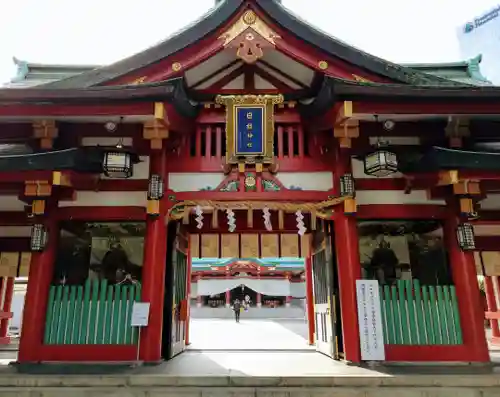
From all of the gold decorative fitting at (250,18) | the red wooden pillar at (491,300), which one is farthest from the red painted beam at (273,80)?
the red wooden pillar at (491,300)

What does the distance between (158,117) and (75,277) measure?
13.5 feet

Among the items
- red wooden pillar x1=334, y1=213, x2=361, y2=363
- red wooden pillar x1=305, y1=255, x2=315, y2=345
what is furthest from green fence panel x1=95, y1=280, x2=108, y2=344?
red wooden pillar x1=305, y1=255, x2=315, y2=345

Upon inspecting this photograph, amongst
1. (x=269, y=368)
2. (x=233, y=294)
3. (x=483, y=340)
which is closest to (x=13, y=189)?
(x=269, y=368)

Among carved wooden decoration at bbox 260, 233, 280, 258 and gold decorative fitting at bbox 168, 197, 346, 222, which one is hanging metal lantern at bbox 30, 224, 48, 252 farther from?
carved wooden decoration at bbox 260, 233, 280, 258

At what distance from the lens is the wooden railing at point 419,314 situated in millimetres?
7996

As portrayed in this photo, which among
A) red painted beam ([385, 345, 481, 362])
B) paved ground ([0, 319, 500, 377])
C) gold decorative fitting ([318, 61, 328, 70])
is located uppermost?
gold decorative fitting ([318, 61, 328, 70])

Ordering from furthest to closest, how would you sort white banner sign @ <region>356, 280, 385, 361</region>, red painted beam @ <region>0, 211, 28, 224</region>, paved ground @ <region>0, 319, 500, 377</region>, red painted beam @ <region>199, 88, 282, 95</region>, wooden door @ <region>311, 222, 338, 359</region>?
red painted beam @ <region>0, 211, 28, 224</region>, red painted beam @ <region>199, 88, 282, 95</region>, wooden door @ <region>311, 222, 338, 359</region>, white banner sign @ <region>356, 280, 385, 361</region>, paved ground @ <region>0, 319, 500, 377</region>

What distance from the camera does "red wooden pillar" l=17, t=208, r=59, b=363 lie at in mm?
7781

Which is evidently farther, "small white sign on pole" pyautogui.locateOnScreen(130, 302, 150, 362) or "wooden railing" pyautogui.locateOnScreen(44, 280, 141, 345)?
"wooden railing" pyautogui.locateOnScreen(44, 280, 141, 345)

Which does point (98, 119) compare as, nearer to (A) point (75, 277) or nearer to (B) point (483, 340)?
(A) point (75, 277)

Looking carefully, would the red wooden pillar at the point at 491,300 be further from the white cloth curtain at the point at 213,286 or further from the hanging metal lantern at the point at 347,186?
the white cloth curtain at the point at 213,286

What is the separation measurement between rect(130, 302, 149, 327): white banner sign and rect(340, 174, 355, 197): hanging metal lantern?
4.89 metres

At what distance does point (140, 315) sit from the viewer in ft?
25.3

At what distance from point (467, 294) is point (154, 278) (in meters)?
6.72
